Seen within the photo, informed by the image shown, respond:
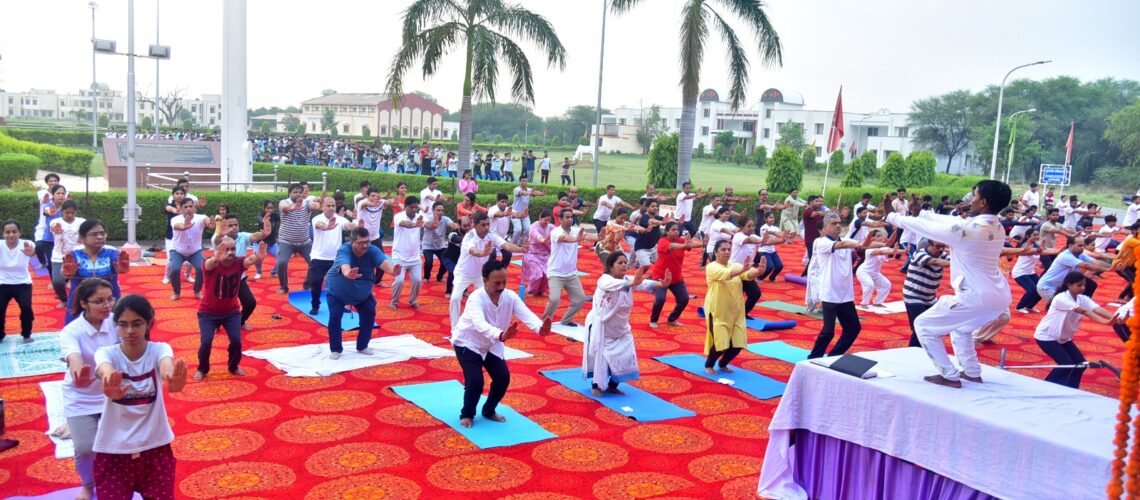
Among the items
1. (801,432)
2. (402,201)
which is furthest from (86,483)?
(402,201)

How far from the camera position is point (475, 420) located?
6.78 metres

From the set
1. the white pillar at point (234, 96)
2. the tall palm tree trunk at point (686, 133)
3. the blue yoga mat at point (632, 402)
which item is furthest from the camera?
the tall palm tree trunk at point (686, 133)

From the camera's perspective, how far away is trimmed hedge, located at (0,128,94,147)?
5212cm

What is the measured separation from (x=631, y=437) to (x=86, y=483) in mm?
3700

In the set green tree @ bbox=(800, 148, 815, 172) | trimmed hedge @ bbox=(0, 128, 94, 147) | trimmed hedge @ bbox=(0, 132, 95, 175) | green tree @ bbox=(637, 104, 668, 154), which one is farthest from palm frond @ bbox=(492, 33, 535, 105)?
green tree @ bbox=(637, 104, 668, 154)

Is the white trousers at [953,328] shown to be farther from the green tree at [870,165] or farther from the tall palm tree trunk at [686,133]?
the green tree at [870,165]

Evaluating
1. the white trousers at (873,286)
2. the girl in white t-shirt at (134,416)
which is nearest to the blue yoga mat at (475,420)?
the girl in white t-shirt at (134,416)

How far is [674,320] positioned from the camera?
11.0 m

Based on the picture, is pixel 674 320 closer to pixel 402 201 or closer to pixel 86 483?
pixel 402 201

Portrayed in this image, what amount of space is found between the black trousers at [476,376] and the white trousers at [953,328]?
302 cm

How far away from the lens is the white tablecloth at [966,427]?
13.9 feet

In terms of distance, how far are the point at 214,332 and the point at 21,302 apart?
2.30m

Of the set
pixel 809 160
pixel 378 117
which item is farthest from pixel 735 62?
pixel 378 117

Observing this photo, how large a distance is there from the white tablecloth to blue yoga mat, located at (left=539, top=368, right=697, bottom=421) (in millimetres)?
1695
